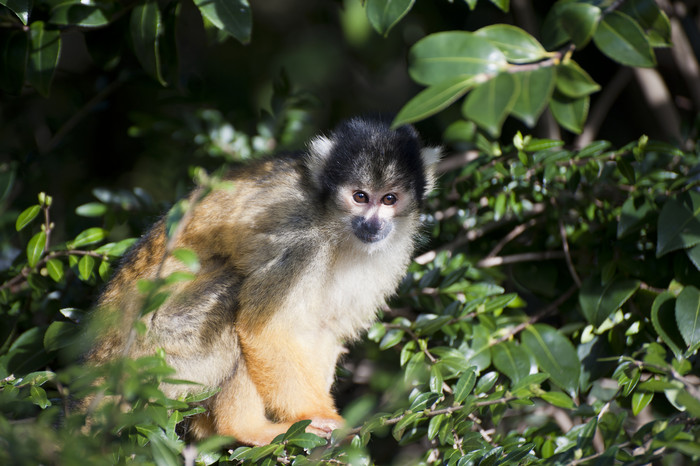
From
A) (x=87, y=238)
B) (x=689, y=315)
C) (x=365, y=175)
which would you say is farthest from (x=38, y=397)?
(x=689, y=315)

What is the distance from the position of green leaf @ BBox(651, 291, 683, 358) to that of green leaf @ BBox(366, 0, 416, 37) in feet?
5.34

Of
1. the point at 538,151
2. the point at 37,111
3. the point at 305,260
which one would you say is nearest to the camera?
the point at 305,260

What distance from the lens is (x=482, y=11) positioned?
5016mm

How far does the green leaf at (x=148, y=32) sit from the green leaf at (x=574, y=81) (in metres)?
1.99

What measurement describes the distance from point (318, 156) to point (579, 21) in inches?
67.4

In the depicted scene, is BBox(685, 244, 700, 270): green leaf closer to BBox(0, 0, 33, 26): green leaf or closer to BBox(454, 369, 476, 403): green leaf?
BBox(454, 369, 476, 403): green leaf

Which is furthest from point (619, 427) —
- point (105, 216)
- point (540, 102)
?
point (105, 216)

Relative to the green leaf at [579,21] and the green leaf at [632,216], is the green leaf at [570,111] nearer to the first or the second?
the green leaf at [579,21]

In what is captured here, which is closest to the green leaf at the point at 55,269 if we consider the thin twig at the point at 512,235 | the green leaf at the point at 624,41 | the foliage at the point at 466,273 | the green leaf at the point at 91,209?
the foliage at the point at 466,273

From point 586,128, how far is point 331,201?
2.81m

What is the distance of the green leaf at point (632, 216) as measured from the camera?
2.85 meters

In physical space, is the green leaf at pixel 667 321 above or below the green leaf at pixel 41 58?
below

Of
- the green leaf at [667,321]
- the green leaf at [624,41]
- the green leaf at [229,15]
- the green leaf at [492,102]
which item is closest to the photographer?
the green leaf at [492,102]

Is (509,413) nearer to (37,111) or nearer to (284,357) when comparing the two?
(284,357)
